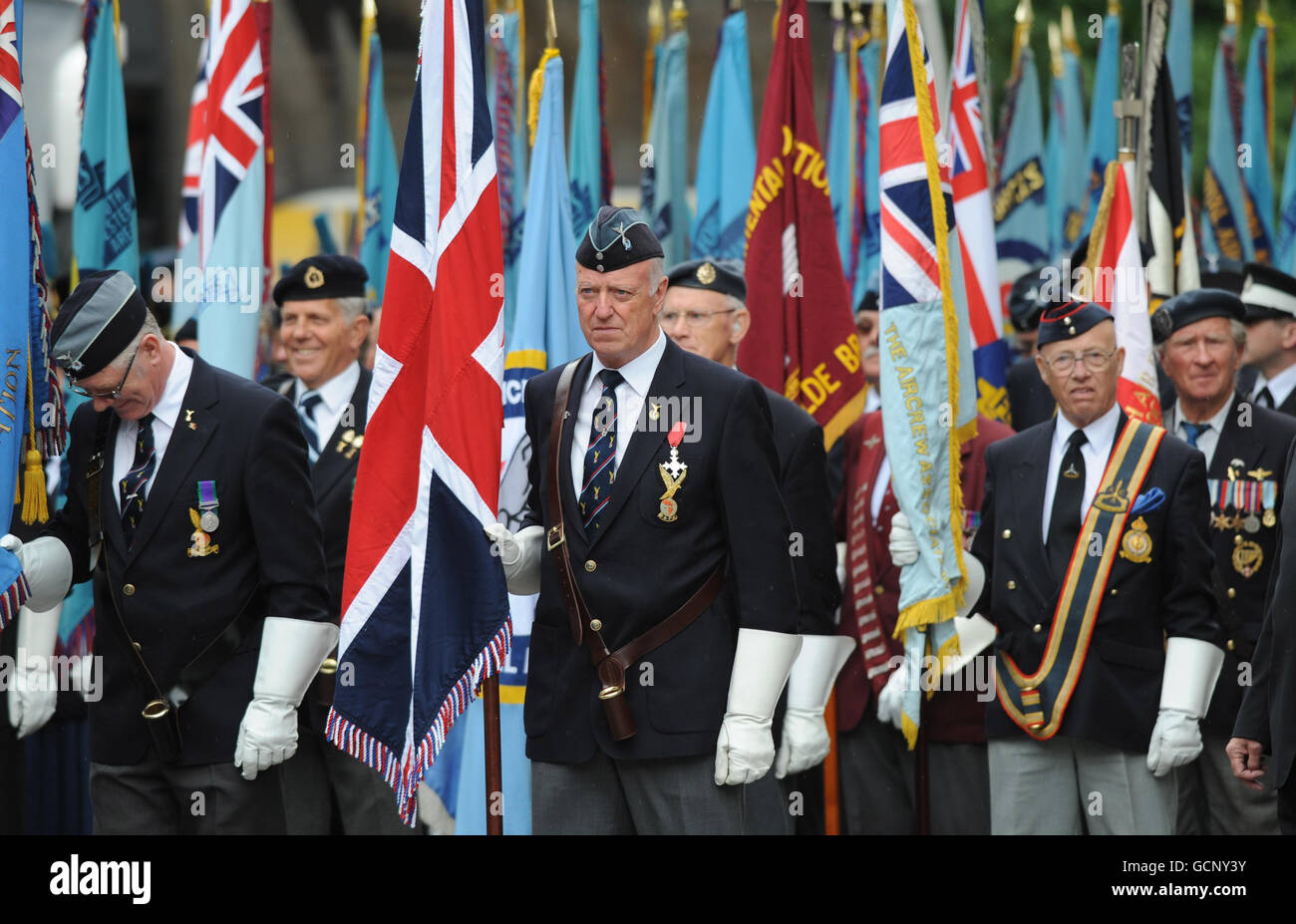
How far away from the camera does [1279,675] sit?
4480 millimetres

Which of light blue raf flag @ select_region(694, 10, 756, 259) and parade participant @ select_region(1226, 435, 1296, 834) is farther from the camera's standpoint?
light blue raf flag @ select_region(694, 10, 756, 259)

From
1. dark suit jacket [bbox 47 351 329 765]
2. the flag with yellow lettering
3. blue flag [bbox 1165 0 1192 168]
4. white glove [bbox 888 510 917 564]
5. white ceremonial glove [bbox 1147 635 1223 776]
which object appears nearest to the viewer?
dark suit jacket [bbox 47 351 329 765]

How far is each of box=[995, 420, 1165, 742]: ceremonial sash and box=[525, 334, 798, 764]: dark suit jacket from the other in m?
1.36

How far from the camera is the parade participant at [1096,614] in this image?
518cm

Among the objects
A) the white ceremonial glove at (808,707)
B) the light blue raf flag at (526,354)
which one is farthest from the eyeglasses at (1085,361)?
the light blue raf flag at (526,354)

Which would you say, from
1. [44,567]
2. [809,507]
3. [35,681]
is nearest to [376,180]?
[35,681]

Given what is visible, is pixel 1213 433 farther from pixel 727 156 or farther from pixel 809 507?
pixel 727 156

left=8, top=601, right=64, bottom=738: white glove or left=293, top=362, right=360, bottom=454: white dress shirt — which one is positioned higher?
left=293, top=362, right=360, bottom=454: white dress shirt

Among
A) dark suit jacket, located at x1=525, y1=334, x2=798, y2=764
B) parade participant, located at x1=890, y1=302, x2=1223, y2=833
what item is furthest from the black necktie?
dark suit jacket, located at x1=525, y1=334, x2=798, y2=764

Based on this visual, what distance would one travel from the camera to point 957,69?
25.5ft

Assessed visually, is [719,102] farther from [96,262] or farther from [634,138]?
[634,138]

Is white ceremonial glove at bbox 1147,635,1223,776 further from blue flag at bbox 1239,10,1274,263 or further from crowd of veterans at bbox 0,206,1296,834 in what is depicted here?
blue flag at bbox 1239,10,1274,263

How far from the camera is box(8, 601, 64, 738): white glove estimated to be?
6441 mm

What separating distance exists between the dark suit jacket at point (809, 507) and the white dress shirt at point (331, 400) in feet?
5.59
